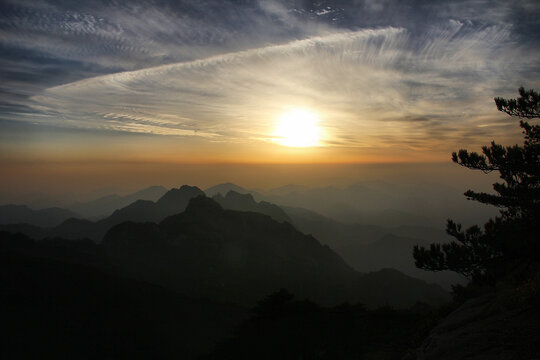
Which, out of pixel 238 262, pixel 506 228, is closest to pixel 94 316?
pixel 506 228

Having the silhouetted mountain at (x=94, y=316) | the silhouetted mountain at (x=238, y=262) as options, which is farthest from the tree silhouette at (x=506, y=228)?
the silhouetted mountain at (x=238, y=262)

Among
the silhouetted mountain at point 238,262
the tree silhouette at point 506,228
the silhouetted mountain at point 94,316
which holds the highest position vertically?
the tree silhouette at point 506,228

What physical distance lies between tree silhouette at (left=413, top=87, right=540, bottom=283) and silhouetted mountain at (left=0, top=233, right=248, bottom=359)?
36947 mm

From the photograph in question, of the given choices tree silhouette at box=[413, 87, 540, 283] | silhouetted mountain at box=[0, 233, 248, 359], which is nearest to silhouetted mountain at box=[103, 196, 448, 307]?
→ silhouetted mountain at box=[0, 233, 248, 359]

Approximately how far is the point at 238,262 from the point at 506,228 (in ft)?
424

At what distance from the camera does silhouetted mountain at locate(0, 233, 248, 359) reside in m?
36.5

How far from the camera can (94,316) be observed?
4506 cm

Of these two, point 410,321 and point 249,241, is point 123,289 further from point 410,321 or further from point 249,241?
point 249,241

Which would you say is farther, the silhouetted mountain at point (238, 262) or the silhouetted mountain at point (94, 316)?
the silhouetted mountain at point (238, 262)

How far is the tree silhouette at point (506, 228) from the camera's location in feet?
41.8

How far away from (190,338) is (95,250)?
9686cm

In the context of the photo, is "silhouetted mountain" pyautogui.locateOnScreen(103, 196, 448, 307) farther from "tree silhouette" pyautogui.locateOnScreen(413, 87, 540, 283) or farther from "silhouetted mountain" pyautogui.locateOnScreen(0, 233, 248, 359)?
"tree silhouette" pyautogui.locateOnScreen(413, 87, 540, 283)

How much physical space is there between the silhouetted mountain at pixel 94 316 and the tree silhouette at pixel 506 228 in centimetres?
3695

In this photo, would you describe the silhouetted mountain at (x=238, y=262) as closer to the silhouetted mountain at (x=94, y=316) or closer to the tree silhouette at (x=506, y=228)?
the silhouetted mountain at (x=94, y=316)
